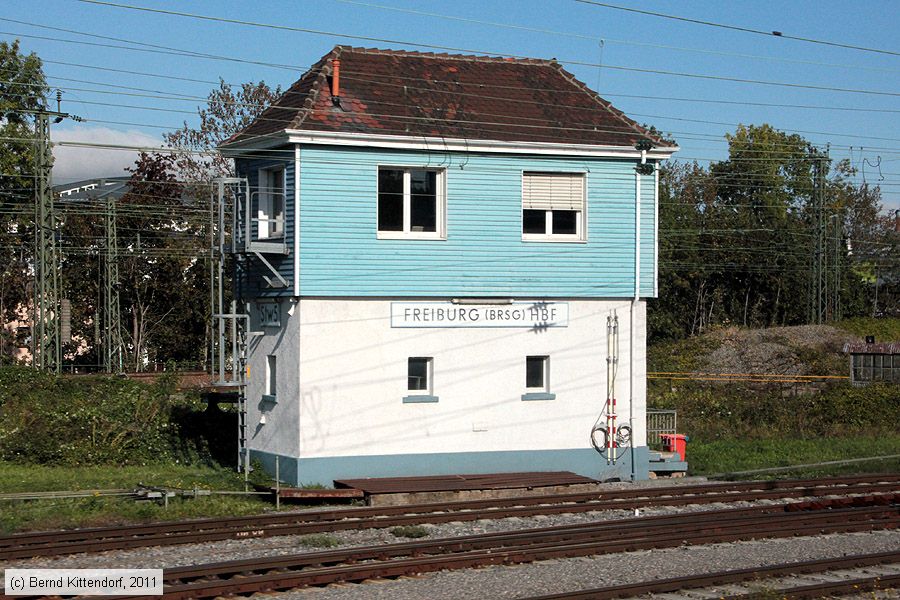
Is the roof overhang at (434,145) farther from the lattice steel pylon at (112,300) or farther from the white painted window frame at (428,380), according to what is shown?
the lattice steel pylon at (112,300)

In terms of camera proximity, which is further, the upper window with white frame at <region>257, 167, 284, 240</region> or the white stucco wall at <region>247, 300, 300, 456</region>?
the upper window with white frame at <region>257, 167, 284, 240</region>

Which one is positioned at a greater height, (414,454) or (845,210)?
(845,210)

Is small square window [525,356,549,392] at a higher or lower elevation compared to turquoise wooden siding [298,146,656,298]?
lower

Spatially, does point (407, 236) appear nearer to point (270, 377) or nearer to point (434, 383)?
point (434, 383)

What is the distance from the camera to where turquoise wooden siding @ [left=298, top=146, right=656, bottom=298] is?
19.8 metres

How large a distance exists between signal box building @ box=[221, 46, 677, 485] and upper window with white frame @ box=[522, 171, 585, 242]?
0.13 feet

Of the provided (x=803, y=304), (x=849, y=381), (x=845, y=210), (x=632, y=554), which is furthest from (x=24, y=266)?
(x=845, y=210)

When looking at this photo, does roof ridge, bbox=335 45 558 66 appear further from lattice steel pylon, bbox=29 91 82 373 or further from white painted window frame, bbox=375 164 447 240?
lattice steel pylon, bbox=29 91 82 373

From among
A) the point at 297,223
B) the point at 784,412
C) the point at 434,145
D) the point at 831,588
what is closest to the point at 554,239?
the point at 434,145

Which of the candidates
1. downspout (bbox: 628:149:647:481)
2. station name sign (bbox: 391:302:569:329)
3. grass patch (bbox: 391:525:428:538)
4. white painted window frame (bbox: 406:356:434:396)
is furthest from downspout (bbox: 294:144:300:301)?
downspout (bbox: 628:149:647:481)

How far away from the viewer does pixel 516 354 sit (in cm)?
2092

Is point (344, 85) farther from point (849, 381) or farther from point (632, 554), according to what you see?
point (849, 381)

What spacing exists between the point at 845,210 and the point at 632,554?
69924mm

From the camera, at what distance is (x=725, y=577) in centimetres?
1241
